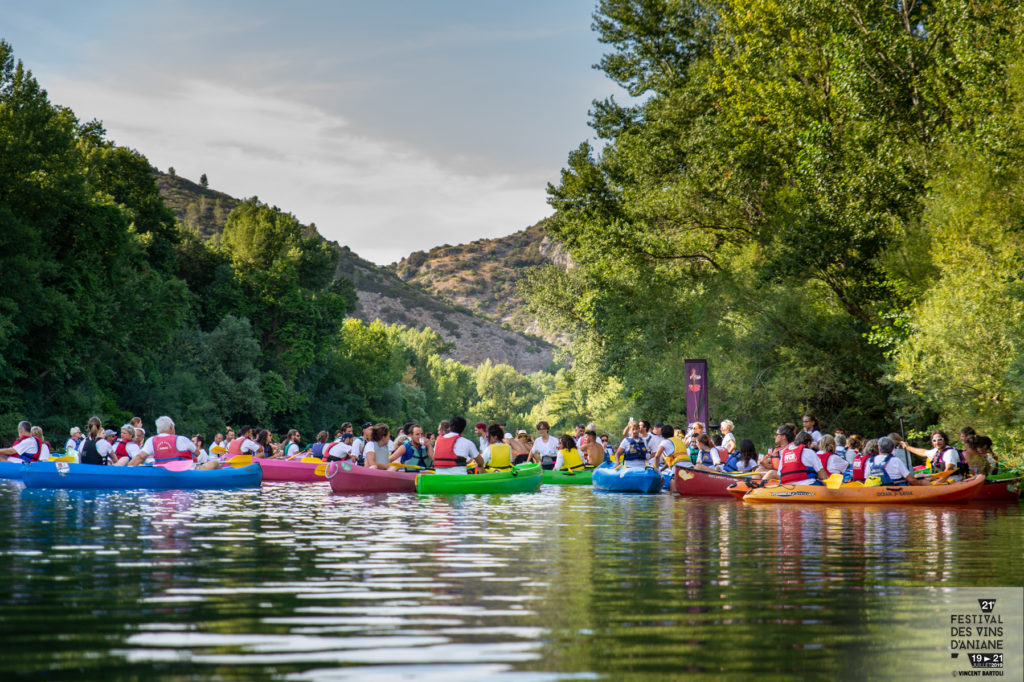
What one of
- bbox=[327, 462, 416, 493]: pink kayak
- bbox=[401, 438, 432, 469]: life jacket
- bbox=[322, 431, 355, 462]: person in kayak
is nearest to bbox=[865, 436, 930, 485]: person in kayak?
bbox=[401, 438, 432, 469]: life jacket

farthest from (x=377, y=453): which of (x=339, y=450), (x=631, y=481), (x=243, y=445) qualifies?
(x=243, y=445)

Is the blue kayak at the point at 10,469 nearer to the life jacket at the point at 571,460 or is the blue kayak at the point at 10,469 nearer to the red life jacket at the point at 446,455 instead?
the red life jacket at the point at 446,455

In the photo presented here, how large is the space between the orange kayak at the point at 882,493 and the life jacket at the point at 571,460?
9.05 m

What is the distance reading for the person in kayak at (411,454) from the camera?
2212cm

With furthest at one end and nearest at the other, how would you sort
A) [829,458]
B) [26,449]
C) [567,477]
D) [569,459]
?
[569,459]
[567,477]
[26,449]
[829,458]

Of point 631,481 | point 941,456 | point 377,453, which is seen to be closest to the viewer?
point 941,456

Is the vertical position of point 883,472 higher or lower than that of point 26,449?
lower

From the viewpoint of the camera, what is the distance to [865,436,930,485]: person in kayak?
1940 cm

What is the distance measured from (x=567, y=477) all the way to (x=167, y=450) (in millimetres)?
10198

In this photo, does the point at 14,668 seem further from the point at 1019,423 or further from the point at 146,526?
the point at 1019,423

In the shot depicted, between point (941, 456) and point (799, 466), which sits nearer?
point (799, 466)

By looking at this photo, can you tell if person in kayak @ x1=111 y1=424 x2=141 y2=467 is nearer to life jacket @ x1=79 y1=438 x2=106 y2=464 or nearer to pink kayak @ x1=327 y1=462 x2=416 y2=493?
life jacket @ x1=79 y1=438 x2=106 y2=464

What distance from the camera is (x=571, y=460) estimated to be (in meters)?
28.2

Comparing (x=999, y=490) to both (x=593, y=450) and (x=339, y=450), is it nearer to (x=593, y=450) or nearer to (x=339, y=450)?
(x=593, y=450)
